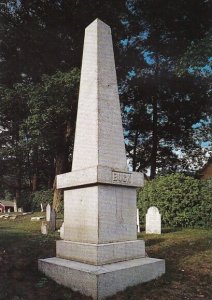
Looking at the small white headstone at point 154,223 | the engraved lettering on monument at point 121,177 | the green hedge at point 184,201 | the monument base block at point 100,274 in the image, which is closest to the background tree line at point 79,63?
the green hedge at point 184,201

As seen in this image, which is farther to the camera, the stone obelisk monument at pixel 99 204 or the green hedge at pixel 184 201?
the green hedge at pixel 184 201

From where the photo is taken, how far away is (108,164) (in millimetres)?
5969

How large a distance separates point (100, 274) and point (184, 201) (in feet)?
35.4

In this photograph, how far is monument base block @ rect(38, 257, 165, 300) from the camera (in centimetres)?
493

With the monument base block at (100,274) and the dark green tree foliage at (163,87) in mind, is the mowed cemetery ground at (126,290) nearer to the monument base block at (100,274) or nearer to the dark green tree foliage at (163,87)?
the monument base block at (100,274)

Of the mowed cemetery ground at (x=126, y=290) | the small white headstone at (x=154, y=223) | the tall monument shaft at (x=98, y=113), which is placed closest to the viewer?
the mowed cemetery ground at (x=126, y=290)

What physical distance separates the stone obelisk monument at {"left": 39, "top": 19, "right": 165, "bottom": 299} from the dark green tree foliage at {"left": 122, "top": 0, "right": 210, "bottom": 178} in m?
17.1

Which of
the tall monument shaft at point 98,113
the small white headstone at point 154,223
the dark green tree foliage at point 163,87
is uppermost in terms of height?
the dark green tree foliage at point 163,87

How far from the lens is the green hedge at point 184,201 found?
48.8ft

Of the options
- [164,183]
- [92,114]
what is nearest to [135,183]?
[92,114]

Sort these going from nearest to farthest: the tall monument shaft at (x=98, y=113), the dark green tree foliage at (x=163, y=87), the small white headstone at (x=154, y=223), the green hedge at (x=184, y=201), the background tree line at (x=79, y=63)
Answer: the tall monument shaft at (x=98, y=113)
the small white headstone at (x=154, y=223)
the green hedge at (x=184, y=201)
the background tree line at (x=79, y=63)
the dark green tree foliage at (x=163, y=87)

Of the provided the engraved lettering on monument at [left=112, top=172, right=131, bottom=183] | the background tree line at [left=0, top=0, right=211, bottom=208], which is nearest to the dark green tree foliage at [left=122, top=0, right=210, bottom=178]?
the background tree line at [left=0, top=0, right=211, bottom=208]

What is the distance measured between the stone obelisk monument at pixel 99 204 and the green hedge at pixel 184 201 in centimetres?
939

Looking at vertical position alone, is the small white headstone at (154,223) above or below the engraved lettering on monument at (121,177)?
below
